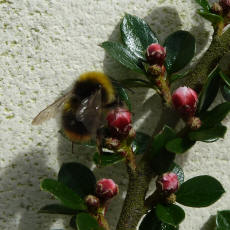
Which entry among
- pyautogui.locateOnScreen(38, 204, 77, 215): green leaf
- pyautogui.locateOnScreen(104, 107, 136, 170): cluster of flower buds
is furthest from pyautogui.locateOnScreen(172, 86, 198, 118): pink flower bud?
pyautogui.locateOnScreen(38, 204, 77, 215): green leaf

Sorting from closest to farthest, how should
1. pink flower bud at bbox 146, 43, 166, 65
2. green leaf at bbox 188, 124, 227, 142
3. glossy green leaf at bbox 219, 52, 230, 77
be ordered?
green leaf at bbox 188, 124, 227, 142, pink flower bud at bbox 146, 43, 166, 65, glossy green leaf at bbox 219, 52, 230, 77

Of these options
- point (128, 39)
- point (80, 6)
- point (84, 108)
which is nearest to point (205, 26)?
point (128, 39)

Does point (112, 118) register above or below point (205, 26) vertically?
below

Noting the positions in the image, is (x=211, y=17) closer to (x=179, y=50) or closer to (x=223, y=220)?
(x=179, y=50)

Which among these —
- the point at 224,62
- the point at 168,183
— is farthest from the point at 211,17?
the point at 168,183

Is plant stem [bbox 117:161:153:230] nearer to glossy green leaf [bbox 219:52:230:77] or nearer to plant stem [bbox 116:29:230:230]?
plant stem [bbox 116:29:230:230]

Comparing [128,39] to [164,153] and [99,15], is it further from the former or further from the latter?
[164,153]
